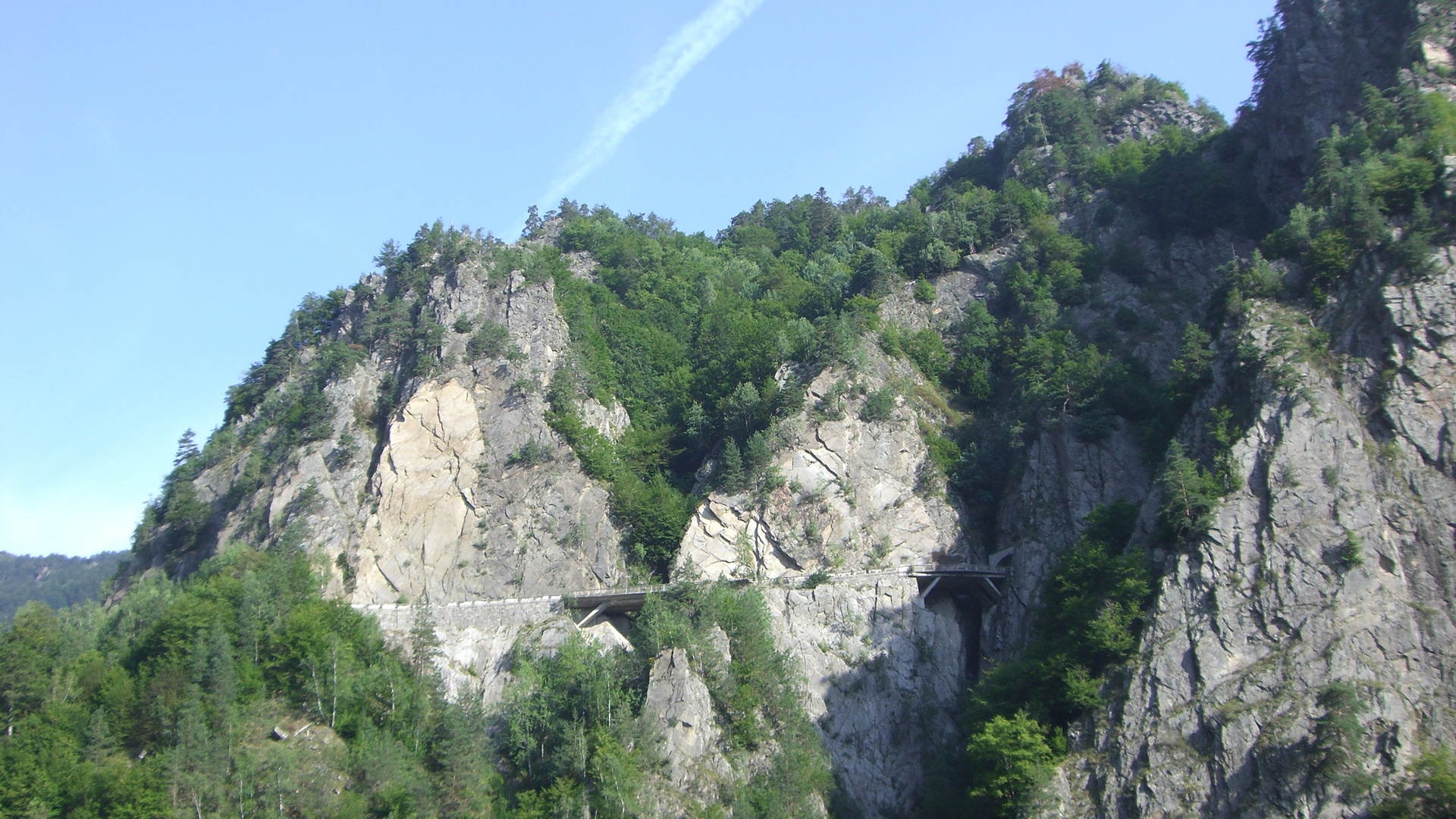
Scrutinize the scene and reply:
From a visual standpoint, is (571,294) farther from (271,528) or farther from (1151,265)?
(1151,265)

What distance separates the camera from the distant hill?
153125 mm

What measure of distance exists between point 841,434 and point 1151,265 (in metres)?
24.8

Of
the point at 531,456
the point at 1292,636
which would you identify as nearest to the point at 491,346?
the point at 531,456

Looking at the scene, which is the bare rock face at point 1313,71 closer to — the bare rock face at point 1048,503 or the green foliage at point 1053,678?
the bare rock face at point 1048,503

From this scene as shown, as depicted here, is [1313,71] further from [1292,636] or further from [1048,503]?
[1292,636]

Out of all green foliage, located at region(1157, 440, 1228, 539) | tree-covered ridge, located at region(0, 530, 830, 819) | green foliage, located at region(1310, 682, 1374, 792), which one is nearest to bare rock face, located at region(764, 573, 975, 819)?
tree-covered ridge, located at region(0, 530, 830, 819)

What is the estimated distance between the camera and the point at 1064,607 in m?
41.8

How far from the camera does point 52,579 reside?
568 feet

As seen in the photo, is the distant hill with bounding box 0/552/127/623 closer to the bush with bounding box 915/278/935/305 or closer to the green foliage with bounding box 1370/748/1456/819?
the bush with bounding box 915/278/935/305

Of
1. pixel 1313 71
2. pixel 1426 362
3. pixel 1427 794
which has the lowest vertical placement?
pixel 1427 794

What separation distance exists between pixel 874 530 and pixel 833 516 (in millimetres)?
2128

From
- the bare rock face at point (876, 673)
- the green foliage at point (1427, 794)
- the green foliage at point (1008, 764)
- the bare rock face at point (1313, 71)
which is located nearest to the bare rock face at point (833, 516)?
the bare rock face at point (876, 673)

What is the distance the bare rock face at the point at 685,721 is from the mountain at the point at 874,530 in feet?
0.55

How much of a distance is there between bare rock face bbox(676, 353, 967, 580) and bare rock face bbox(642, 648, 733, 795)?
7.86m
